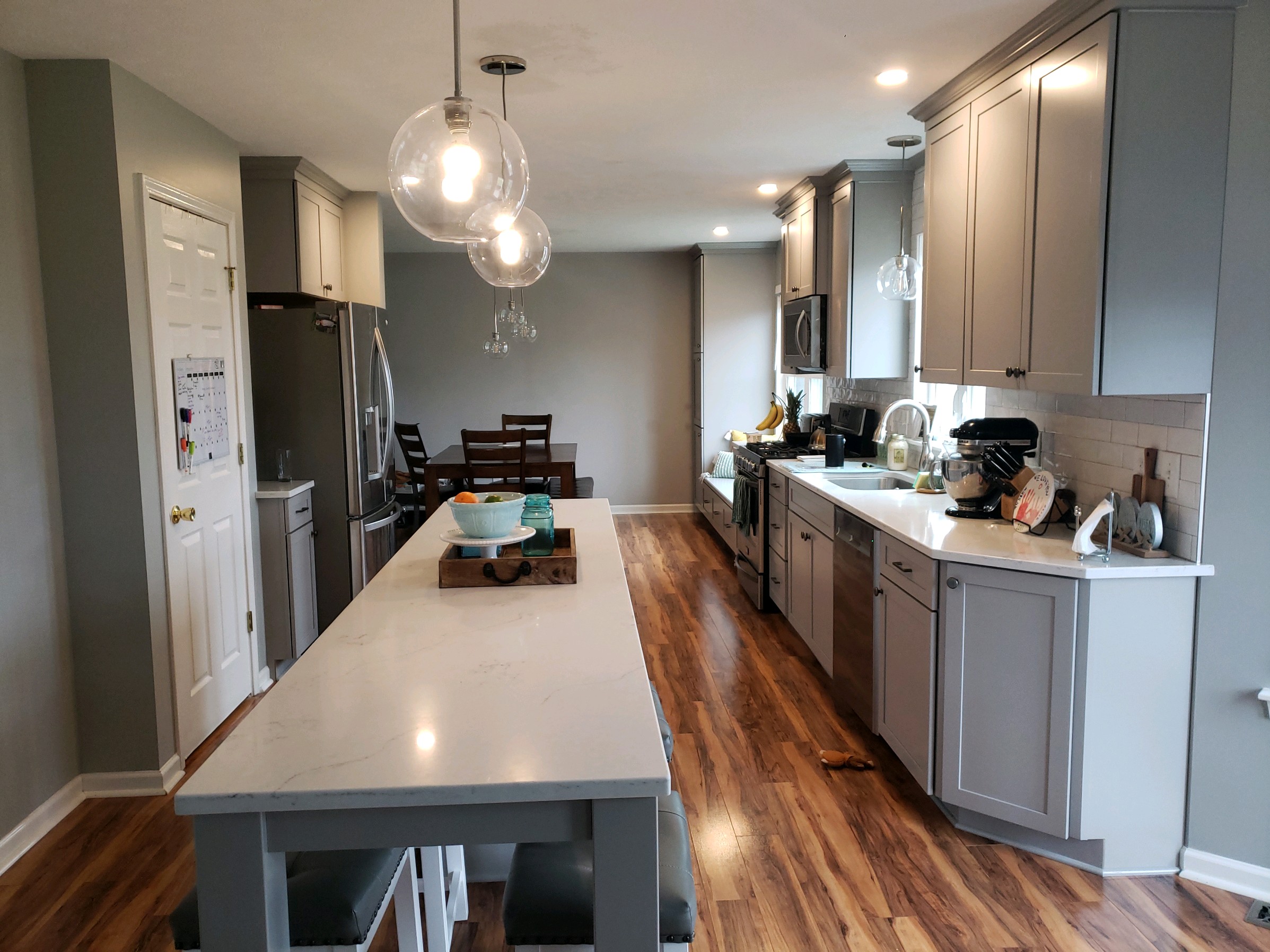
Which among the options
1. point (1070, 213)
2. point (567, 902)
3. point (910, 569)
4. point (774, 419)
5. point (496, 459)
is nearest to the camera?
point (567, 902)

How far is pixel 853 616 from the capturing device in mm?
3627

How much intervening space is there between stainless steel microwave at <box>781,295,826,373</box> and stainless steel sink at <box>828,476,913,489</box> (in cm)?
90

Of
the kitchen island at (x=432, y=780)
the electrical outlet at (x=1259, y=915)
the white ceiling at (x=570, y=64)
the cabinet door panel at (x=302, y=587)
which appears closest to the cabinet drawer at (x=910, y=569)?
the electrical outlet at (x=1259, y=915)

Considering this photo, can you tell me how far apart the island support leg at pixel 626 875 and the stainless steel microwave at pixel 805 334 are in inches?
164

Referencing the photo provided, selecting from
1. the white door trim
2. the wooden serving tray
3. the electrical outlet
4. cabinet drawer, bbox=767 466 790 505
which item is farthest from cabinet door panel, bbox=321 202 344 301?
the electrical outlet

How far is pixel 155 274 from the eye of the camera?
322 cm

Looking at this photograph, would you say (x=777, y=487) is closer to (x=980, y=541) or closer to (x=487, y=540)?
(x=980, y=541)

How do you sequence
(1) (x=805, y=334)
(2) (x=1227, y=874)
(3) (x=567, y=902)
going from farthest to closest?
(1) (x=805, y=334) < (2) (x=1227, y=874) < (3) (x=567, y=902)

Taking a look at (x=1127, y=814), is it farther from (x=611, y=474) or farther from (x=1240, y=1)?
(x=611, y=474)

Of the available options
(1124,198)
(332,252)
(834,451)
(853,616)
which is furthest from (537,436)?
(1124,198)

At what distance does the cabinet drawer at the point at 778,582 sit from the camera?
4965 mm

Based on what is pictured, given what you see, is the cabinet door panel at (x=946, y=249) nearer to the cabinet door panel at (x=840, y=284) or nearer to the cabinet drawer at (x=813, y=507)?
the cabinet drawer at (x=813, y=507)

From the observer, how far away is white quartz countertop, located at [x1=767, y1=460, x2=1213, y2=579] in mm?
2482

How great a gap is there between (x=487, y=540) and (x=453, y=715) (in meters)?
0.89
